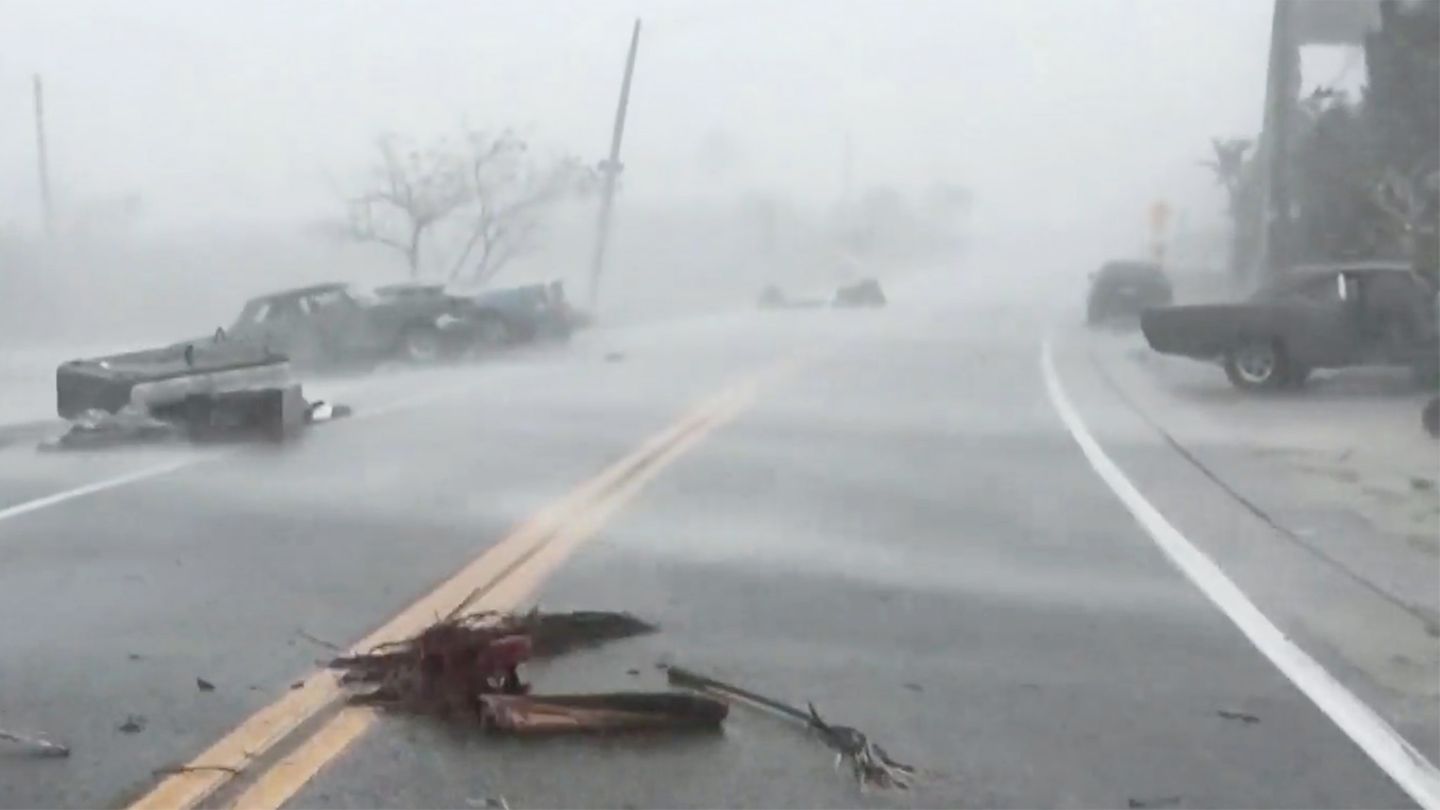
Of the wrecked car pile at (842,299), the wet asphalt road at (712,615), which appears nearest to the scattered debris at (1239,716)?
the wet asphalt road at (712,615)

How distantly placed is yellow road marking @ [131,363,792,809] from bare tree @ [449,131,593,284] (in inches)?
1274

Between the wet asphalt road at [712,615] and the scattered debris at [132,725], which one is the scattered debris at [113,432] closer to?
the wet asphalt road at [712,615]

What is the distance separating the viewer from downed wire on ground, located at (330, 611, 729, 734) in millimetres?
6715

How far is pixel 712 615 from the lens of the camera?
900 centimetres

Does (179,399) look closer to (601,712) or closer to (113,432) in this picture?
(113,432)

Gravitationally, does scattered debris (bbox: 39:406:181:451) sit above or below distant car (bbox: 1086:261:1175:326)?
above

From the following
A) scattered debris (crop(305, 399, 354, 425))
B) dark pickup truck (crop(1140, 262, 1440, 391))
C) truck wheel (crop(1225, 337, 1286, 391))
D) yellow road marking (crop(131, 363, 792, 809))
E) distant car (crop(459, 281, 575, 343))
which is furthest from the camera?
distant car (crop(459, 281, 575, 343))

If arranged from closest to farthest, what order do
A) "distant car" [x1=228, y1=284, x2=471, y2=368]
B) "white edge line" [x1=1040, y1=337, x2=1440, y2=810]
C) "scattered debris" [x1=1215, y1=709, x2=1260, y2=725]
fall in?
1. "white edge line" [x1=1040, y1=337, x2=1440, y2=810]
2. "scattered debris" [x1=1215, y1=709, x2=1260, y2=725]
3. "distant car" [x1=228, y1=284, x2=471, y2=368]

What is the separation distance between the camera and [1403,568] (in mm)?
11055

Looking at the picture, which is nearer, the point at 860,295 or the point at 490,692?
the point at 490,692

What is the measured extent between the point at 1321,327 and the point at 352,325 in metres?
Result: 13.7

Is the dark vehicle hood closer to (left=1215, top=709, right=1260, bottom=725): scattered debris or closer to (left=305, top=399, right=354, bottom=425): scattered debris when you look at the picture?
(left=305, top=399, right=354, bottom=425): scattered debris

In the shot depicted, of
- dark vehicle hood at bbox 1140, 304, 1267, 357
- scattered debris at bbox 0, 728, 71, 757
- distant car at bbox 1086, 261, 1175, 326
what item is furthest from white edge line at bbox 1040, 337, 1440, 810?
distant car at bbox 1086, 261, 1175, 326

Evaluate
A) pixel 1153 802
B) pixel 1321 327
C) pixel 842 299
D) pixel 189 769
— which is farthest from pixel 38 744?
pixel 842 299
